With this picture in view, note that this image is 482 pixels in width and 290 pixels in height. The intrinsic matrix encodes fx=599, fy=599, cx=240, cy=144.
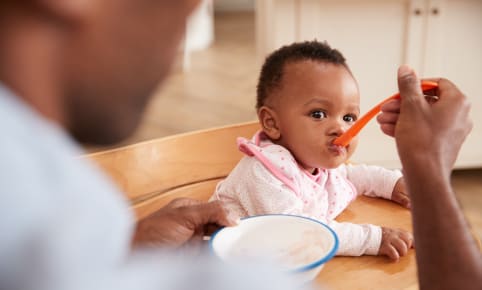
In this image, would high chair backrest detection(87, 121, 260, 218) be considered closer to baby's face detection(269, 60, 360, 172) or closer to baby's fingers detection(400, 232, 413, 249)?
baby's face detection(269, 60, 360, 172)

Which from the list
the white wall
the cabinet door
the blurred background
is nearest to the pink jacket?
the blurred background

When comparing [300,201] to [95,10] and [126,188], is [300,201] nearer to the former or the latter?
[126,188]

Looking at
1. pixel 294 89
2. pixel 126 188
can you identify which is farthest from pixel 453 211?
pixel 126 188

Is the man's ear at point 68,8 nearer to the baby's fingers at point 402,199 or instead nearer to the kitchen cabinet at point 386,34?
the baby's fingers at point 402,199

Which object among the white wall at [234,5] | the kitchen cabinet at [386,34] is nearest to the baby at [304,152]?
the kitchen cabinet at [386,34]

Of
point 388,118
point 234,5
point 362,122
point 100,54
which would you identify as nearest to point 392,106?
point 388,118

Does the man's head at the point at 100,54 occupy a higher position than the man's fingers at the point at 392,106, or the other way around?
the man's head at the point at 100,54

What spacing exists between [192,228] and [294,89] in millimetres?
391

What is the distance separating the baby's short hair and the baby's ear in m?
0.04

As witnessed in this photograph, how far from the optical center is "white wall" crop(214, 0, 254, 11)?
22.6 feet

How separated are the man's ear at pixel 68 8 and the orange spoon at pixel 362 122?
0.72m

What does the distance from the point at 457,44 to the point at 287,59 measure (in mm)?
1638

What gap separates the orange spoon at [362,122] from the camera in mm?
937

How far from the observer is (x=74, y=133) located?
31cm
